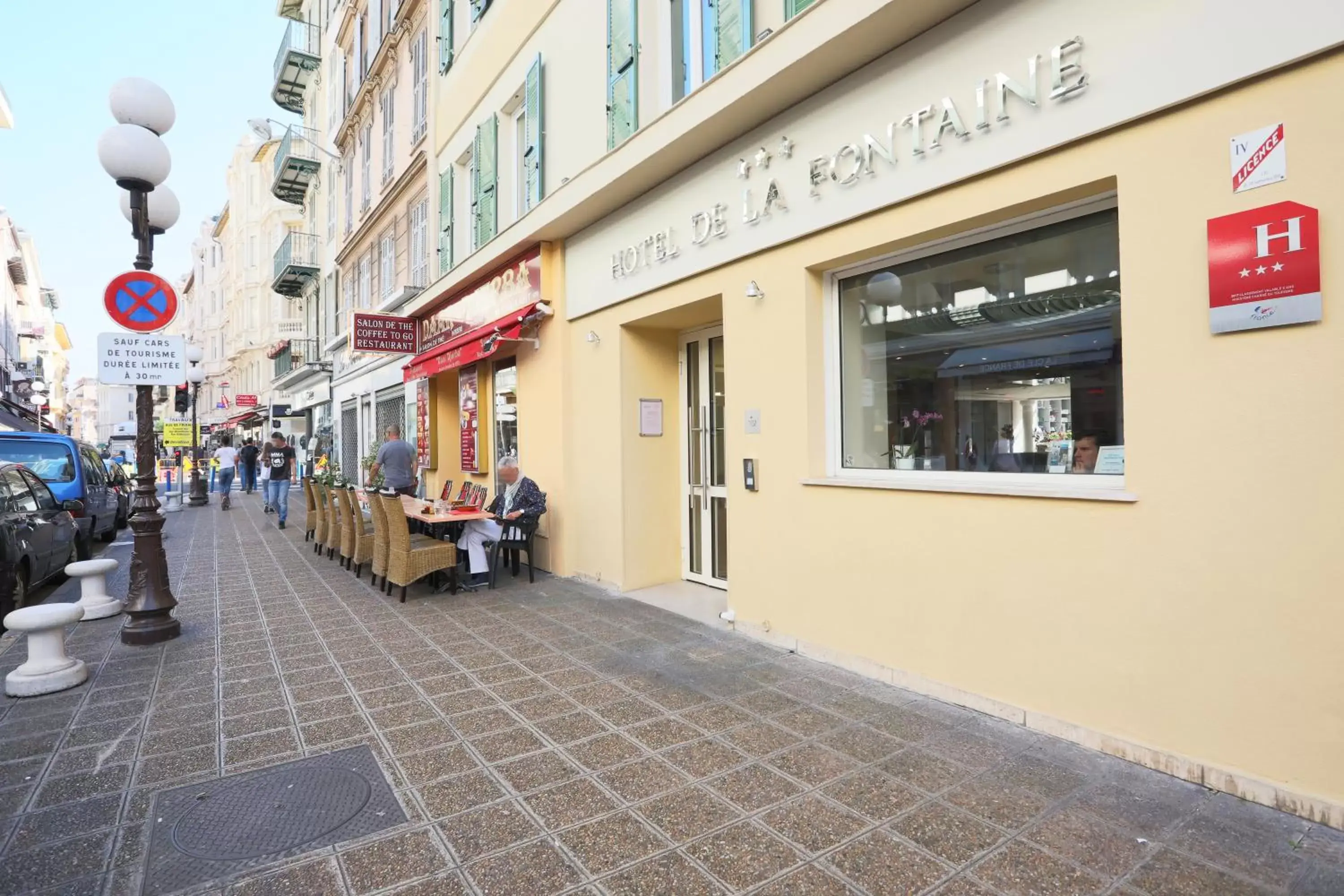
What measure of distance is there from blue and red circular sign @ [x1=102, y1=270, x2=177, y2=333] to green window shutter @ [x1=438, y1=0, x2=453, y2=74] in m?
7.08

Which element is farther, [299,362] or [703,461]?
[299,362]

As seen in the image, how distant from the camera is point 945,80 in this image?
388 cm

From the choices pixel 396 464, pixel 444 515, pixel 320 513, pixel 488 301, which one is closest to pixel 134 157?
pixel 444 515

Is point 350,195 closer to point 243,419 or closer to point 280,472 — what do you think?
point 280,472

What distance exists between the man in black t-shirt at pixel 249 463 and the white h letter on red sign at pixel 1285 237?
2456 centimetres

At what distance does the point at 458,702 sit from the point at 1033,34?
4.75 metres

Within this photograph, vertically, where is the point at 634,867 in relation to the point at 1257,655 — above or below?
below

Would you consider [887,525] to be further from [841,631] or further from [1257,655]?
[1257,655]

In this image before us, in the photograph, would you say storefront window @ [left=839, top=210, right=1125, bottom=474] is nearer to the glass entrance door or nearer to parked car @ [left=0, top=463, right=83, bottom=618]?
the glass entrance door

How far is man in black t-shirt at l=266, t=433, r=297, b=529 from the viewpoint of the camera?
530 inches

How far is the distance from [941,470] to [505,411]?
22.3 ft

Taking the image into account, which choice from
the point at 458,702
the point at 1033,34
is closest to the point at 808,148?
the point at 1033,34

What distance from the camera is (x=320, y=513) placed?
32.5 feet

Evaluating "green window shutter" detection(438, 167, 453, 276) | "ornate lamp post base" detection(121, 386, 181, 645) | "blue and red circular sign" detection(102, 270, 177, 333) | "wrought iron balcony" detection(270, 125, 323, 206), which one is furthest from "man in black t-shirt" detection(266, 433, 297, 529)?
"wrought iron balcony" detection(270, 125, 323, 206)
